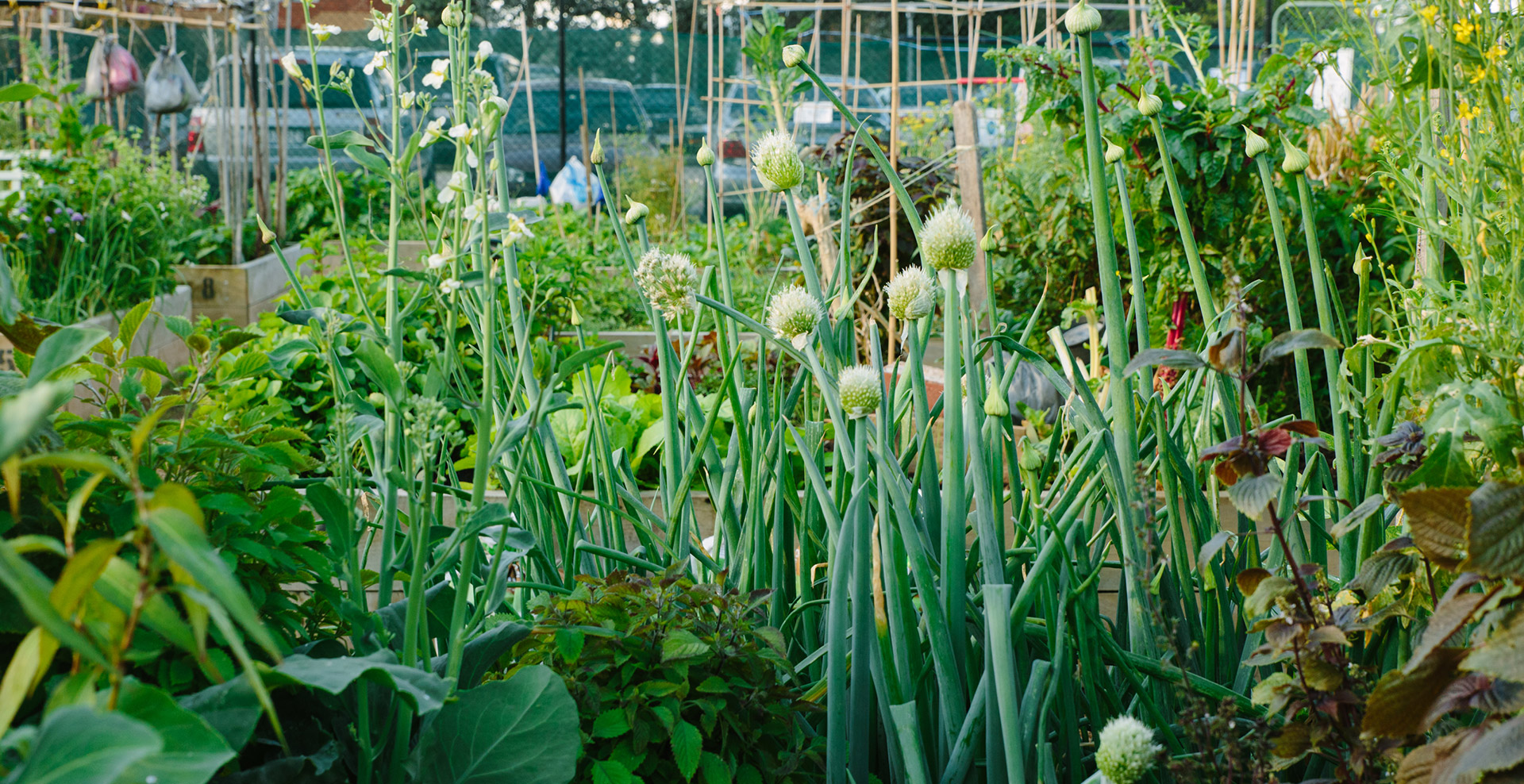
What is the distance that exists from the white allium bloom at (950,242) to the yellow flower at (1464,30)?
1.65 ft

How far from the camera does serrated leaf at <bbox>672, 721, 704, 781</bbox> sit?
2.81 feet

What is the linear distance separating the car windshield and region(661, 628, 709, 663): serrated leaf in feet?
33.7

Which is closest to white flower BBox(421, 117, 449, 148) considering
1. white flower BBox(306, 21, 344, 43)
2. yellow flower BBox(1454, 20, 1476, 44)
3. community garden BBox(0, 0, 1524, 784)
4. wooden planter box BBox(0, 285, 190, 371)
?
community garden BBox(0, 0, 1524, 784)

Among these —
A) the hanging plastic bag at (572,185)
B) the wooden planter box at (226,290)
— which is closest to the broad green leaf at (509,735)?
the wooden planter box at (226,290)

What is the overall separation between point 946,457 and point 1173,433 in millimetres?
330

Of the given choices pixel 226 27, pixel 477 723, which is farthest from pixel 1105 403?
pixel 226 27

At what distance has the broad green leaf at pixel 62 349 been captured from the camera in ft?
2.00

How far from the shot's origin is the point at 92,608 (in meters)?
0.51

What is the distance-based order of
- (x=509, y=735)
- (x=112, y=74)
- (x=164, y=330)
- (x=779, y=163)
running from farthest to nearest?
1. (x=112, y=74)
2. (x=164, y=330)
3. (x=779, y=163)
4. (x=509, y=735)

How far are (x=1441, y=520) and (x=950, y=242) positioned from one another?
408mm

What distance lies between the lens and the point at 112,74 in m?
6.32

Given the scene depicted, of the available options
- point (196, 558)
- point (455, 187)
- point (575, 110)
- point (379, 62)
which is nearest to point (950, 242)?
point (455, 187)

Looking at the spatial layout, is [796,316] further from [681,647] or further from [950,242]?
[681,647]

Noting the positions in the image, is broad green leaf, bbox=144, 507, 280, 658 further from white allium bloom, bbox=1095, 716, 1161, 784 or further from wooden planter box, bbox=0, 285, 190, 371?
wooden planter box, bbox=0, 285, 190, 371
